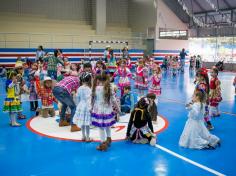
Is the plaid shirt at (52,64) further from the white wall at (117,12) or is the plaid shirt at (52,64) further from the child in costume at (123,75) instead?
the white wall at (117,12)

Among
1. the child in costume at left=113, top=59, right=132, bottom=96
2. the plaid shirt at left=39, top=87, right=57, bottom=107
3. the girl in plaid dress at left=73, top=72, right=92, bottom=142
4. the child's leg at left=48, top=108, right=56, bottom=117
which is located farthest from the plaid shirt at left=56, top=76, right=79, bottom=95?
the child in costume at left=113, top=59, right=132, bottom=96

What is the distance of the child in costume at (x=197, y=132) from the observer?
574 centimetres

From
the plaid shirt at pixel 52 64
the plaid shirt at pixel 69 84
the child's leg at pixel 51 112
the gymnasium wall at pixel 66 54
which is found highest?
the gymnasium wall at pixel 66 54

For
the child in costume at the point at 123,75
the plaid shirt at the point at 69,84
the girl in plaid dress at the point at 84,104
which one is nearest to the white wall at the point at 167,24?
the child in costume at the point at 123,75

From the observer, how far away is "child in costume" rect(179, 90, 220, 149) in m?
5.74

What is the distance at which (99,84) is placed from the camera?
547 cm

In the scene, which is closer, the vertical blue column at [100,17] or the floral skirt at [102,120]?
the floral skirt at [102,120]

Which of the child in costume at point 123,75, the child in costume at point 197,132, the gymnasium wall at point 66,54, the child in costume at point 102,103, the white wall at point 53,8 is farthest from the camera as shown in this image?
the white wall at point 53,8

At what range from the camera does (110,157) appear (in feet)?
17.1

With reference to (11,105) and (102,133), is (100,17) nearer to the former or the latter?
(11,105)

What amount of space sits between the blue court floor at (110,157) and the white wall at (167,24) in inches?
876

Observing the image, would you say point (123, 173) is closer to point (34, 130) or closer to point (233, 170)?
point (233, 170)

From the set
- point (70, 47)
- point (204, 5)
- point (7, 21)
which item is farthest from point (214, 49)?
point (7, 21)

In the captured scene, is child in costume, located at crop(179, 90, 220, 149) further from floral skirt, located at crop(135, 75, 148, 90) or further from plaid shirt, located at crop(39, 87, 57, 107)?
floral skirt, located at crop(135, 75, 148, 90)
